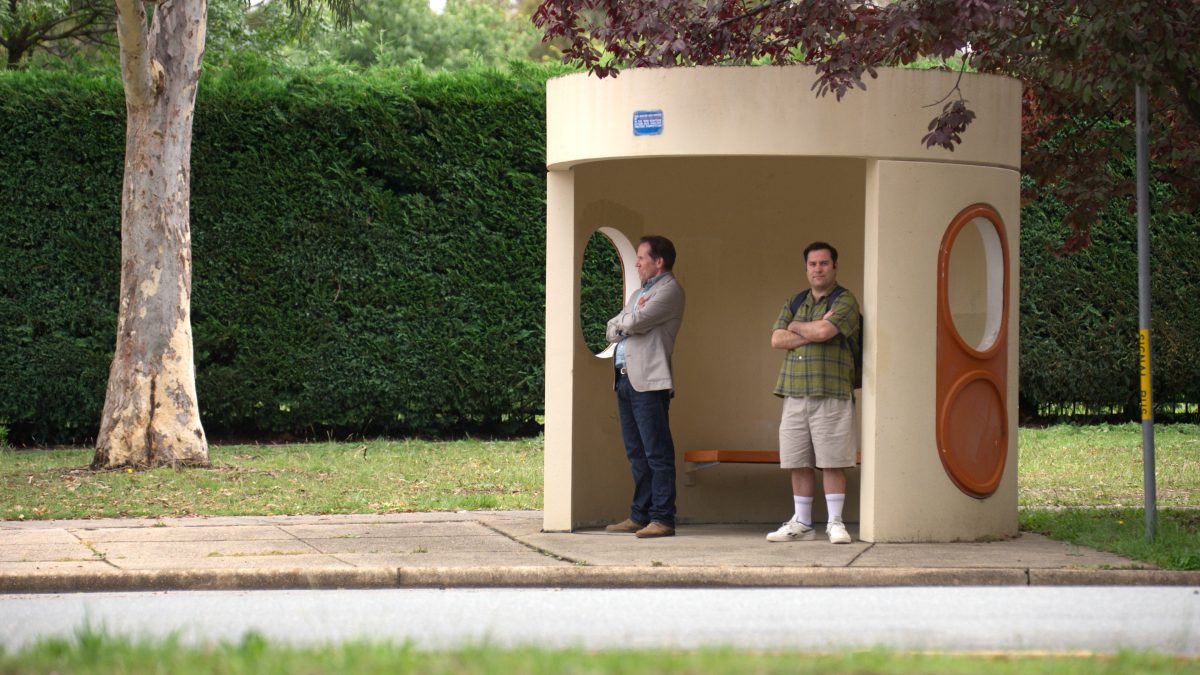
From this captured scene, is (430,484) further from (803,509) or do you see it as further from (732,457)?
(803,509)

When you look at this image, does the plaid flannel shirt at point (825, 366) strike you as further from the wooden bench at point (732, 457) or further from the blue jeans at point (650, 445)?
the wooden bench at point (732, 457)

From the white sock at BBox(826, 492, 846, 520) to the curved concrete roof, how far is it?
203 cm

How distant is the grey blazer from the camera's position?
10.0 m

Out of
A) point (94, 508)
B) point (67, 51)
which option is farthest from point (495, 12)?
point (94, 508)

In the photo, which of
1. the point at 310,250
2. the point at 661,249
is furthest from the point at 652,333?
the point at 310,250

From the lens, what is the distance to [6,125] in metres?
16.2

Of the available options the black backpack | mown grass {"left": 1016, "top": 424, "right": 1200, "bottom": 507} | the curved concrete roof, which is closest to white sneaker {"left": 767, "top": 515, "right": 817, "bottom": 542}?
the black backpack

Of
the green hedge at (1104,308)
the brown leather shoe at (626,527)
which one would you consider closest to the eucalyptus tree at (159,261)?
the brown leather shoe at (626,527)

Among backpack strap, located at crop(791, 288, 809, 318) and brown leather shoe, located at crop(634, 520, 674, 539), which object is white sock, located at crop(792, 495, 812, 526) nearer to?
brown leather shoe, located at crop(634, 520, 674, 539)

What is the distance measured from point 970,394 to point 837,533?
1190 millimetres

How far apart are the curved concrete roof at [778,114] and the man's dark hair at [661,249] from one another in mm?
748

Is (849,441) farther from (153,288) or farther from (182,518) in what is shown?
(153,288)

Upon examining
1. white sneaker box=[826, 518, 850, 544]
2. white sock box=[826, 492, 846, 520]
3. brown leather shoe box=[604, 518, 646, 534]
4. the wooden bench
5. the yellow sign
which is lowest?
brown leather shoe box=[604, 518, 646, 534]

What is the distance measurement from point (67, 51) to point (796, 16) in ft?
52.9
